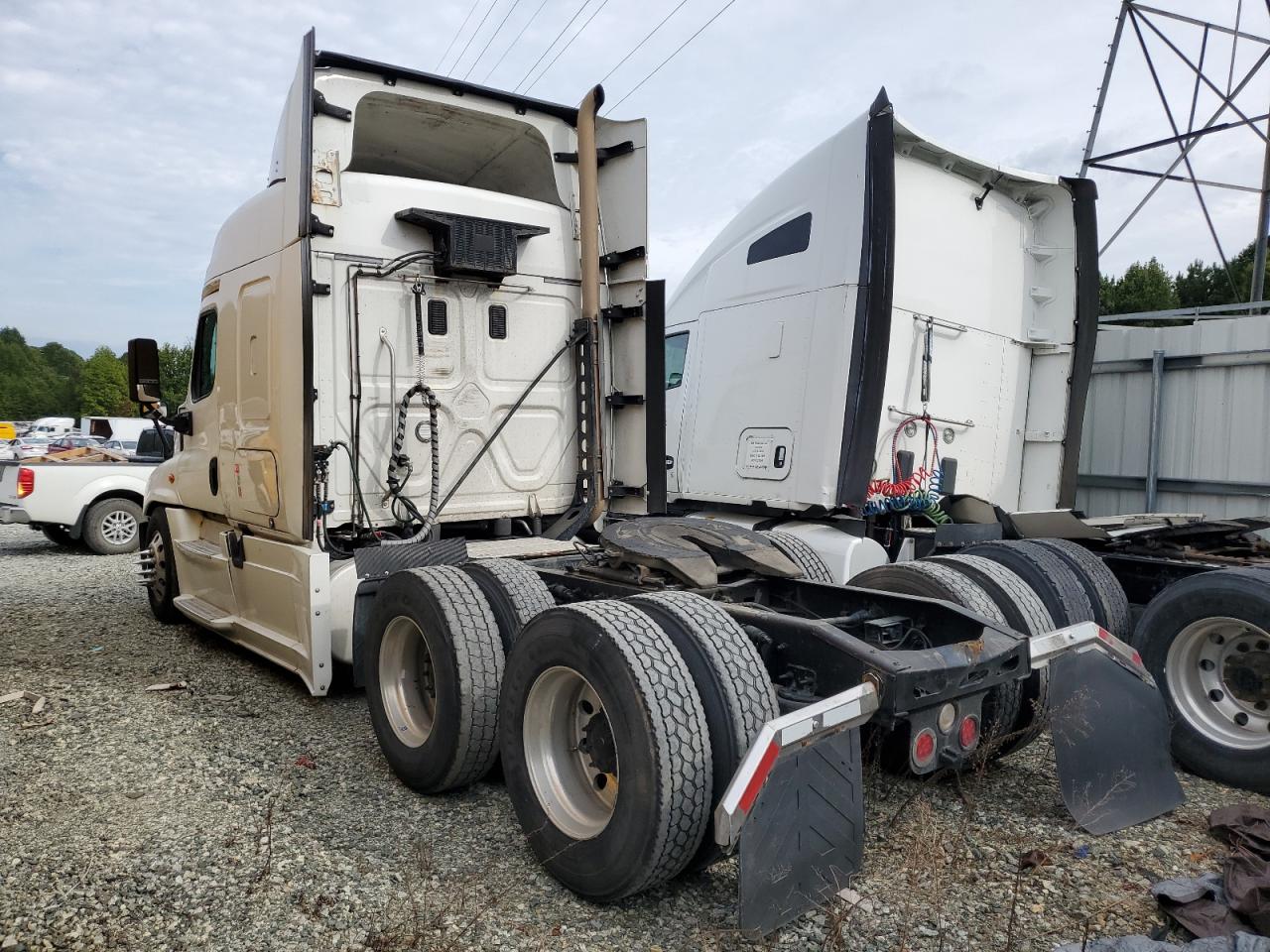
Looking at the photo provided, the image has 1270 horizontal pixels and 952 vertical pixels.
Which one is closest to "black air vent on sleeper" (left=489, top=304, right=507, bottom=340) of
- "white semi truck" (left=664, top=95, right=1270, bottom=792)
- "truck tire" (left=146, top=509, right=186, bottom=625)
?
"white semi truck" (left=664, top=95, right=1270, bottom=792)

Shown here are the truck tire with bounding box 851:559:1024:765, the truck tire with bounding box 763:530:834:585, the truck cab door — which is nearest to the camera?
the truck tire with bounding box 851:559:1024:765

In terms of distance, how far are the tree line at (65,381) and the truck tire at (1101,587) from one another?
55589 mm

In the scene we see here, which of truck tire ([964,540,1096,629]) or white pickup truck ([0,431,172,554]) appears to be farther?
white pickup truck ([0,431,172,554])

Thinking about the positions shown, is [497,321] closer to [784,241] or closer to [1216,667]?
[784,241]

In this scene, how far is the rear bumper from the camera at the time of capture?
1168 cm

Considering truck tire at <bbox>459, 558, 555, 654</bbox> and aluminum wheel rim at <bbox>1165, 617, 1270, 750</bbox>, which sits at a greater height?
truck tire at <bbox>459, 558, 555, 654</bbox>

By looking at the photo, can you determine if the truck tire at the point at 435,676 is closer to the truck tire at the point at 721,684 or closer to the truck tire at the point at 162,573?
the truck tire at the point at 721,684

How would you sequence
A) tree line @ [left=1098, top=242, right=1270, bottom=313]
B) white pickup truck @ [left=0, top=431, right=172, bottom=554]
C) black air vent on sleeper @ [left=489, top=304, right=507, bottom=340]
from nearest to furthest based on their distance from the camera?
black air vent on sleeper @ [left=489, top=304, right=507, bottom=340]
white pickup truck @ [left=0, top=431, right=172, bottom=554]
tree line @ [left=1098, top=242, right=1270, bottom=313]

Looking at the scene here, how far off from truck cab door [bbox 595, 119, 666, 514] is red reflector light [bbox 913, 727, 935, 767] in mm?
3051

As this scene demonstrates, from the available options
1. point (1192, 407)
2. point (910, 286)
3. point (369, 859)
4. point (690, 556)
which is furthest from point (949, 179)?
point (369, 859)

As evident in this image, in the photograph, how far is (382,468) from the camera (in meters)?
5.09

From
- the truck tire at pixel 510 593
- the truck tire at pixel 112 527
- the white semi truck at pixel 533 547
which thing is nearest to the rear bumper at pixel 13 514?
the truck tire at pixel 112 527

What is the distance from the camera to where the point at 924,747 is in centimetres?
286

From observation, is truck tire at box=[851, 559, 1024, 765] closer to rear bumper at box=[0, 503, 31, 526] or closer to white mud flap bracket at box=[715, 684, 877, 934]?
white mud flap bracket at box=[715, 684, 877, 934]
